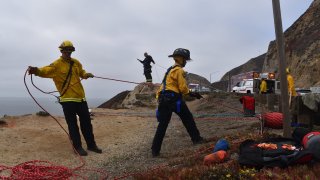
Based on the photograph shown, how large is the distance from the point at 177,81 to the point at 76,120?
2223 mm

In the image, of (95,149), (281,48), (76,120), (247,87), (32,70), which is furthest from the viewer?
(247,87)

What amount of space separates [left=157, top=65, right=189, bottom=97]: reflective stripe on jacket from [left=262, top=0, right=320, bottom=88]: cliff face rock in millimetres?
27089

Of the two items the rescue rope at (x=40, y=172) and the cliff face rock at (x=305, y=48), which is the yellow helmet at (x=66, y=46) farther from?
Result: the cliff face rock at (x=305, y=48)

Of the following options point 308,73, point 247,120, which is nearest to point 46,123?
point 247,120

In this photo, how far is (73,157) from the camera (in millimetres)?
8117

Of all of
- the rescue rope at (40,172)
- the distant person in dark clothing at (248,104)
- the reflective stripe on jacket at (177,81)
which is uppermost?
the reflective stripe on jacket at (177,81)

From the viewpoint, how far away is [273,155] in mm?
5207

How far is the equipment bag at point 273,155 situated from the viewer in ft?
16.3

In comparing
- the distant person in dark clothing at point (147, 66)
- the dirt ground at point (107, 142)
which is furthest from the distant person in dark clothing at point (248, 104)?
the distant person in dark clothing at point (147, 66)

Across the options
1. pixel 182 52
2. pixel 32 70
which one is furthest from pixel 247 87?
pixel 32 70

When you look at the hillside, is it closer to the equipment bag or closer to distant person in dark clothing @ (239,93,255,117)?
distant person in dark clothing @ (239,93,255,117)

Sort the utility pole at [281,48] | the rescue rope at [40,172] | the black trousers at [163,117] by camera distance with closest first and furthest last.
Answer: the rescue rope at [40,172], the utility pole at [281,48], the black trousers at [163,117]

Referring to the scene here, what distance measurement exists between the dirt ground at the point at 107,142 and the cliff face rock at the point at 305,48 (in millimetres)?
23872

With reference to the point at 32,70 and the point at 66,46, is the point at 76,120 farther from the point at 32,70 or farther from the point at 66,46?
the point at 66,46
